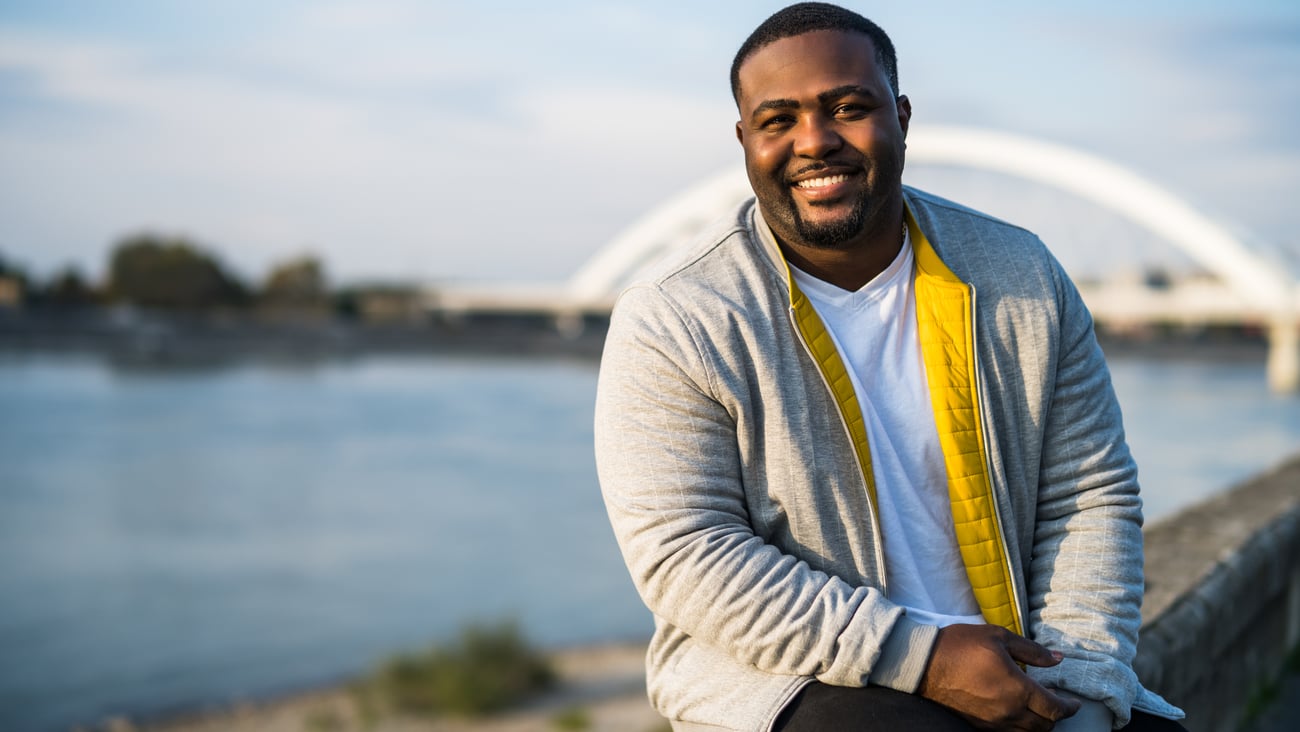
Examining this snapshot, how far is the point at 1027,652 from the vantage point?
1.29 meters

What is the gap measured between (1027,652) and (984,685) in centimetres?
9

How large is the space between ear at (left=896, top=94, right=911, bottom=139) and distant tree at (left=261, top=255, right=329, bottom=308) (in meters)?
66.6

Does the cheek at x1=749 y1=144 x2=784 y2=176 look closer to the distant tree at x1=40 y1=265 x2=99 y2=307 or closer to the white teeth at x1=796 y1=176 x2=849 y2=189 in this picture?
the white teeth at x1=796 y1=176 x2=849 y2=189

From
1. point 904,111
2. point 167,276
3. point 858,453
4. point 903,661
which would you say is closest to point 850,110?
point 904,111

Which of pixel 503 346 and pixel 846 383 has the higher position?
pixel 846 383

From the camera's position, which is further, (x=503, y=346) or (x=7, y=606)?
(x=503, y=346)

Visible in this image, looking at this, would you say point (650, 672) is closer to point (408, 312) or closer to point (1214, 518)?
point (1214, 518)

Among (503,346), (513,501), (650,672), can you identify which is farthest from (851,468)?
(503,346)

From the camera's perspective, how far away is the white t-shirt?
1385 mm

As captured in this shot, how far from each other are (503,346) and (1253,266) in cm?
3392

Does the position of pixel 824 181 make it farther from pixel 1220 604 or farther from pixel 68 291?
pixel 68 291

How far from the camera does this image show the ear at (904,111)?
1.53 meters

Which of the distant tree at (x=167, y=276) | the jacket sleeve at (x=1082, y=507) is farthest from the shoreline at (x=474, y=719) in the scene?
the distant tree at (x=167, y=276)

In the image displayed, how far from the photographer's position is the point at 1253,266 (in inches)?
1369
